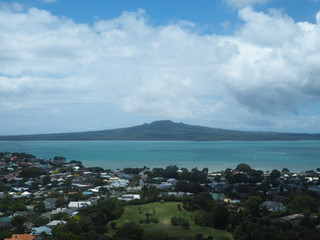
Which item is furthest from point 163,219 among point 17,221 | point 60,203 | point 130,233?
point 17,221

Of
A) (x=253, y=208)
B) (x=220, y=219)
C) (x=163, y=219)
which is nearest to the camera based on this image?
(x=220, y=219)

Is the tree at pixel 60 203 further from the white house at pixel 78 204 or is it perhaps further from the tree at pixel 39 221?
the tree at pixel 39 221

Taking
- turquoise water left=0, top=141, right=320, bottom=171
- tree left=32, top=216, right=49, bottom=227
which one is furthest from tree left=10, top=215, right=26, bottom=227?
turquoise water left=0, top=141, right=320, bottom=171

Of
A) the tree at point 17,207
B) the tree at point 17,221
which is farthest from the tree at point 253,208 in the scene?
the tree at point 17,207

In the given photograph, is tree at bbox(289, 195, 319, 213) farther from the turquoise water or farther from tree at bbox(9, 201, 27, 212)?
the turquoise water

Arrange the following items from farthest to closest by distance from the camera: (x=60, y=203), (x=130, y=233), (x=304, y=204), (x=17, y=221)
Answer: (x=60, y=203), (x=304, y=204), (x=17, y=221), (x=130, y=233)

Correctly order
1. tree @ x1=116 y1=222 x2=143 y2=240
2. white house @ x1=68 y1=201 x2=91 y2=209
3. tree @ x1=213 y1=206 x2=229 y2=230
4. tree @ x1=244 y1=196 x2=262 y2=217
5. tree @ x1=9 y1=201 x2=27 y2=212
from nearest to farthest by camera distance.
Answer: tree @ x1=116 y1=222 x2=143 y2=240 < tree @ x1=213 y1=206 x2=229 y2=230 < tree @ x1=244 y1=196 x2=262 y2=217 < tree @ x1=9 y1=201 x2=27 y2=212 < white house @ x1=68 y1=201 x2=91 y2=209

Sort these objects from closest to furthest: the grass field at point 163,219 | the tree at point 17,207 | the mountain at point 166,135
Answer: the grass field at point 163,219 < the tree at point 17,207 < the mountain at point 166,135

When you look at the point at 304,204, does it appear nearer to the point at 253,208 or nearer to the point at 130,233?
the point at 253,208
